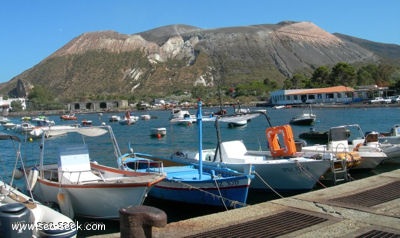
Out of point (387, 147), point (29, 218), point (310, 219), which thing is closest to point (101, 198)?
A: point (29, 218)

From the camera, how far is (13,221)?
830 centimetres

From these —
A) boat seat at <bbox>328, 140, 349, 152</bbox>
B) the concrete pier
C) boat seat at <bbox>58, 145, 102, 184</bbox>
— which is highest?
boat seat at <bbox>58, 145, 102, 184</bbox>

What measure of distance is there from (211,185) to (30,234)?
26.3ft

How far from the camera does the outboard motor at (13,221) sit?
827 cm

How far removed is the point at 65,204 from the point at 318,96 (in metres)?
136

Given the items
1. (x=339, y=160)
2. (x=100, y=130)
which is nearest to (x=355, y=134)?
(x=339, y=160)

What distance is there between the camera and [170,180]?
1670cm

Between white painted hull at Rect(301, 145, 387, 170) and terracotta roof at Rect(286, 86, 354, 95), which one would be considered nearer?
white painted hull at Rect(301, 145, 387, 170)

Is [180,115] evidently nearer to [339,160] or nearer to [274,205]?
[339,160]

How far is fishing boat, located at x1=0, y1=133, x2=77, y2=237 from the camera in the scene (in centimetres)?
830

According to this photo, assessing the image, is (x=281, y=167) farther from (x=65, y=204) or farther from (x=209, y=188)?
(x=65, y=204)

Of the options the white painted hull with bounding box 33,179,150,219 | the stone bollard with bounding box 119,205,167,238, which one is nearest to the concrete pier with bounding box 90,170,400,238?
the stone bollard with bounding box 119,205,167,238

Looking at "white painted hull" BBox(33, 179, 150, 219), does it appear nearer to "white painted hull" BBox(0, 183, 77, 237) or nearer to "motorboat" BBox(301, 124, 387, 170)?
"white painted hull" BBox(0, 183, 77, 237)

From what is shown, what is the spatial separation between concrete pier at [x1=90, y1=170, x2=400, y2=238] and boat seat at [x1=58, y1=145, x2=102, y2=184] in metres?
7.99
